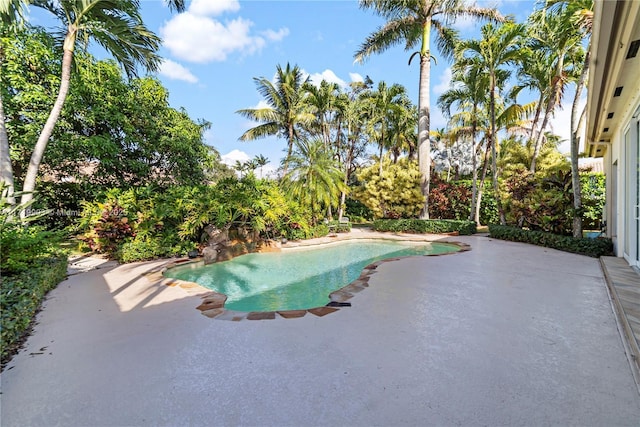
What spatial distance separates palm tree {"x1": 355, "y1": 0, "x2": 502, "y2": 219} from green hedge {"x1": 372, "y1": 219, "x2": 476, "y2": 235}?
1.96 feet

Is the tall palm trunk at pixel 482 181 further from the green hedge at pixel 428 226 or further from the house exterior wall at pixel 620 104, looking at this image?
the house exterior wall at pixel 620 104

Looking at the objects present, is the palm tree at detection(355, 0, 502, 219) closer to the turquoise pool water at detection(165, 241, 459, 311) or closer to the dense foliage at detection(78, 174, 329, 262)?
the turquoise pool water at detection(165, 241, 459, 311)

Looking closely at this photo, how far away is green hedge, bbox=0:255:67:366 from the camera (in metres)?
2.85

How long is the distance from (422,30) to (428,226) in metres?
8.86

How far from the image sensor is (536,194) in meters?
9.73

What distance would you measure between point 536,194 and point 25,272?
13.0 meters

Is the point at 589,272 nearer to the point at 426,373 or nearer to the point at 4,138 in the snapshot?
the point at 426,373

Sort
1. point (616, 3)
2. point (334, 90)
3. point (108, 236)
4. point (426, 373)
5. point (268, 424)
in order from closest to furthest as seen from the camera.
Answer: point (268, 424) → point (426, 373) → point (616, 3) → point (108, 236) → point (334, 90)

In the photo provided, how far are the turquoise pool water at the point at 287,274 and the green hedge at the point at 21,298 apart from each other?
2.08 metres

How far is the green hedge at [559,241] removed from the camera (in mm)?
7324

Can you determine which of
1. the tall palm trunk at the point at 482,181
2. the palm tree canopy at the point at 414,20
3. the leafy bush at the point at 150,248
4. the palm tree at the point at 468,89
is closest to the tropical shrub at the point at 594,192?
the tall palm trunk at the point at 482,181

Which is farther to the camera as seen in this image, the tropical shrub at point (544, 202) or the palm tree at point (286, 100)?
the palm tree at point (286, 100)

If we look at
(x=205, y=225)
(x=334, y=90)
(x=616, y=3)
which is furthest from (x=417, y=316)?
(x=334, y=90)

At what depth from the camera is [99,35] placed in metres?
7.45
